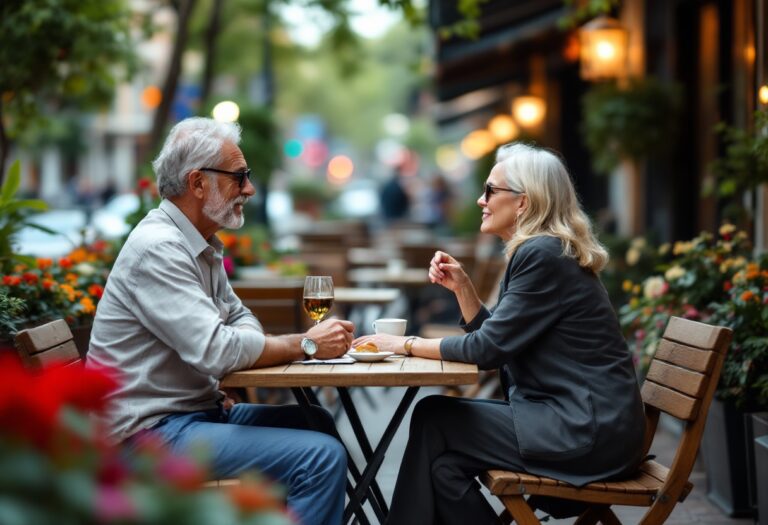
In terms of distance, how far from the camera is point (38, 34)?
7.93 metres

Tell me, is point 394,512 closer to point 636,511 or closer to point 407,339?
point 407,339

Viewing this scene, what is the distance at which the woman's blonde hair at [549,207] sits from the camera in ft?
12.2

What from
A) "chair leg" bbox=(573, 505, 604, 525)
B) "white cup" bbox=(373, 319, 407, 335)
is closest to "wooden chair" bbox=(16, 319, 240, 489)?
"white cup" bbox=(373, 319, 407, 335)

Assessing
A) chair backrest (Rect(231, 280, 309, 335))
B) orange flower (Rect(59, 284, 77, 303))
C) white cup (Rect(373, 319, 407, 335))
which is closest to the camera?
white cup (Rect(373, 319, 407, 335))

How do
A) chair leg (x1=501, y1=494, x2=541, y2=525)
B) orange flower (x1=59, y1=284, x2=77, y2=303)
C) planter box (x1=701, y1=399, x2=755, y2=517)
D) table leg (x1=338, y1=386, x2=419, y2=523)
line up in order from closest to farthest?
chair leg (x1=501, y1=494, x2=541, y2=525) < table leg (x1=338, y1=386, x2=419, y2=523) < planter box (x1=701, y1=399, x2=755, y2=517) < orange flower (x1=59, y1=284, x2=77, y2=303)

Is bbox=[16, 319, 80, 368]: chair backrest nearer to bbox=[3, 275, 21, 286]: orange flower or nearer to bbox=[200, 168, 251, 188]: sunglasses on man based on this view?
bbox=[200, 168, 251, 188]: sunglasses on man

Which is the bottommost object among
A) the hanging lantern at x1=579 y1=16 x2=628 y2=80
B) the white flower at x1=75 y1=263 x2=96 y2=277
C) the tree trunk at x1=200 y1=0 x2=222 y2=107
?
the white flower at x1=75 y1=263 x2=96 y2=277

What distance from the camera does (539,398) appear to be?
3.69m

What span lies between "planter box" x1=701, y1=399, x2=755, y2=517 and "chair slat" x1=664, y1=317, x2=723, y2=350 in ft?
4.31

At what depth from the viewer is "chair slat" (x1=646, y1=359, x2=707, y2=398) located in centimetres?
358

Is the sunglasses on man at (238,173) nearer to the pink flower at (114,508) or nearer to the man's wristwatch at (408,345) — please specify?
the man's wristwatch at (408,345)

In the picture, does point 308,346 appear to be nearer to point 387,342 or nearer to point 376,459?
point 387,342

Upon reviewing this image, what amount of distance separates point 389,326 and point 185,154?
1.00 m

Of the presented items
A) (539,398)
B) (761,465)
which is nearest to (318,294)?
(539,398)
